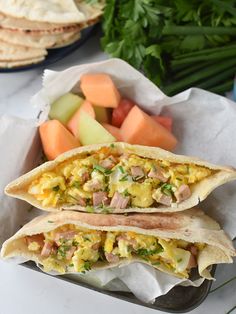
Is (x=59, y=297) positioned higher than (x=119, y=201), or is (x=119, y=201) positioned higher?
(x=119, y=201)

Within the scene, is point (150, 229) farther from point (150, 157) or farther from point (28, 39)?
point (28, 39)

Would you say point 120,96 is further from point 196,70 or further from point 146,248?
point 146,248

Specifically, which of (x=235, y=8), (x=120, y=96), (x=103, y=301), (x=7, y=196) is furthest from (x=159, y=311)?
(x=235, y=8)

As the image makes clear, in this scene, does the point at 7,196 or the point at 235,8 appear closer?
the point at 7,196

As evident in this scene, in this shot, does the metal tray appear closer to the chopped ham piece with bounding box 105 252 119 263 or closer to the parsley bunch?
the chopped ham piece with bounding box 105 252 119 263

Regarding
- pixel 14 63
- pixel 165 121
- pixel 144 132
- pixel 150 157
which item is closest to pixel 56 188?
pixel 150 157

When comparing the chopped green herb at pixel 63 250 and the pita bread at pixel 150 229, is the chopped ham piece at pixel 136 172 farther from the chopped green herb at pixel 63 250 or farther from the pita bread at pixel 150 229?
the chopped green herb at pixel 63 250
